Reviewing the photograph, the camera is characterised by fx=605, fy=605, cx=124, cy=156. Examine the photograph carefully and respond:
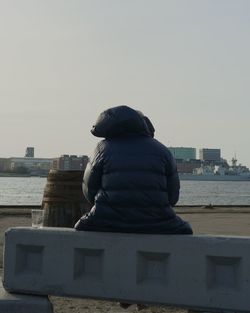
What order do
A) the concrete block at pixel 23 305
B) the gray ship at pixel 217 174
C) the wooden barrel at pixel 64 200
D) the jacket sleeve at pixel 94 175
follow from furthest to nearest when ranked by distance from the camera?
the gray ship at pixel 217 174 < the wooden barrel at pixel 64 200 < the jacket sleeve at pixel 94 175 < the concrete block at pixel 23 305

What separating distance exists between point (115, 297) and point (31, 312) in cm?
64

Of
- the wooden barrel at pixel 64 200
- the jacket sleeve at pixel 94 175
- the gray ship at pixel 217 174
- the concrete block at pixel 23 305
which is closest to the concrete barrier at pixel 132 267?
the concrete block at pixel 23 305

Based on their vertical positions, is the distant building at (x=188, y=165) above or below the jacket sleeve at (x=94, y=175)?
above

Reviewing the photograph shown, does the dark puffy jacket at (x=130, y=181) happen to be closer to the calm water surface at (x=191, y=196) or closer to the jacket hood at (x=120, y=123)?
the jacket hood at (x=120, y=123)

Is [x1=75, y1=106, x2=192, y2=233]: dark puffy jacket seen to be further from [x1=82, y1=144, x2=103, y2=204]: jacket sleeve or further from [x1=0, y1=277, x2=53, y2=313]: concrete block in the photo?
[x1=0, y1=277, x2=53, y2=313]: concrete block

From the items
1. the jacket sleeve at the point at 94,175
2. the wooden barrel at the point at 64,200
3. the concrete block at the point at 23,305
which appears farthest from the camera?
the wooden barrel at the point at 64,200

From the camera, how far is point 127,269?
14.7 feet

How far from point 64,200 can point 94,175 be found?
9.83 feet

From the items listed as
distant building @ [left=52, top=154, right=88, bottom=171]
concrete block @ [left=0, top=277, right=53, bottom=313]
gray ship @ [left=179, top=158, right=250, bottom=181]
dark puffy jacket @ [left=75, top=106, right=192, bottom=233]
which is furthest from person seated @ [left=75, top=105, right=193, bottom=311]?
gray ship @ [left=179, top=158, right=250, bottom=181]

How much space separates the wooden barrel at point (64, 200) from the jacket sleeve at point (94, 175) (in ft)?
9.28

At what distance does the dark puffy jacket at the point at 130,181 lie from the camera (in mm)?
4637

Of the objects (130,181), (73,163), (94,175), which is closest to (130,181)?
(130,181)

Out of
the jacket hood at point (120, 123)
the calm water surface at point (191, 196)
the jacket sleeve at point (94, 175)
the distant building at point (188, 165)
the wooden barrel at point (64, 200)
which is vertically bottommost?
the calm water surface at point (191, 196)

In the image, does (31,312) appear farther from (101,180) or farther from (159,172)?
(159,172)
